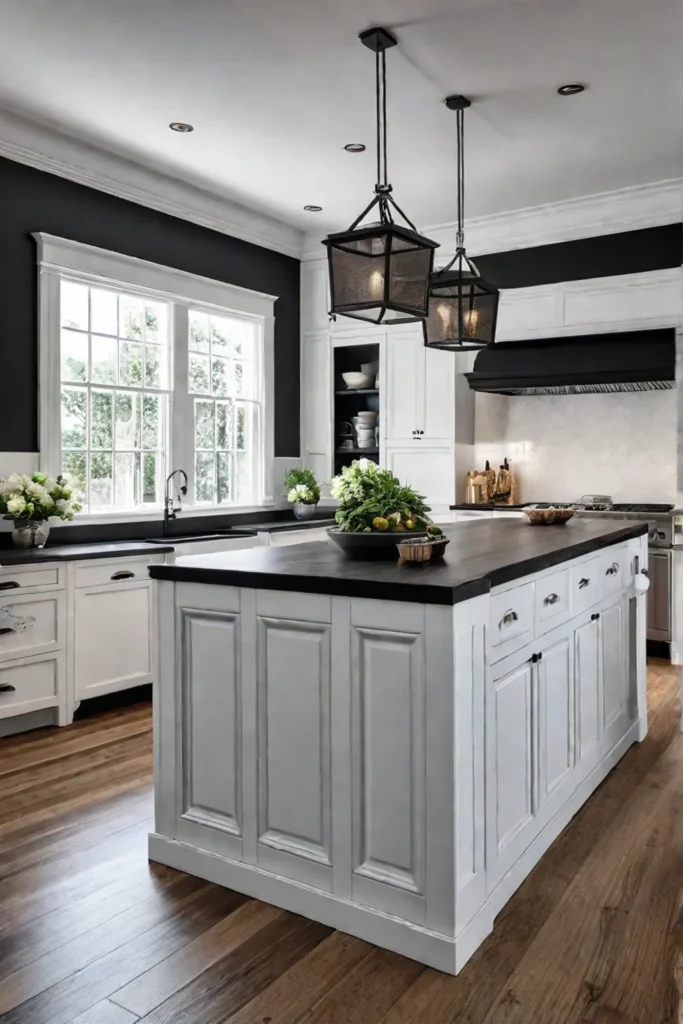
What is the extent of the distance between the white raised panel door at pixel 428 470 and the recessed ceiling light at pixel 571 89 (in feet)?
8.89

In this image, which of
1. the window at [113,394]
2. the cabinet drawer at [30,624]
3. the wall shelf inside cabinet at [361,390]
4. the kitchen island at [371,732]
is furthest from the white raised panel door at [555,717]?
the wall shelf inside cabinet at [361,390]

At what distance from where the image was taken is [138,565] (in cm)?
448

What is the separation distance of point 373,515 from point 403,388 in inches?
153

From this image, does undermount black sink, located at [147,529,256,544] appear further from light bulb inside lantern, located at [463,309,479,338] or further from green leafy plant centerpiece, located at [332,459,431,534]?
green leafy plant centerpiece, located at [332,459,431,534]

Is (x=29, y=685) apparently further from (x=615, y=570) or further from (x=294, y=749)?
(x=615, y=570)

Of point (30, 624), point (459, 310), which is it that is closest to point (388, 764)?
point (459, 310)

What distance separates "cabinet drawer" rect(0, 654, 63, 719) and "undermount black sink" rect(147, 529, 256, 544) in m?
1.00

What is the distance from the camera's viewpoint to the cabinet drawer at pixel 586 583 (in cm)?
293

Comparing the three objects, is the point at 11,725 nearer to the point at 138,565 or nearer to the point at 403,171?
the point at 138,565

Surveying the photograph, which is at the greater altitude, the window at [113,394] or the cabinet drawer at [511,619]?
the window at [113,394]

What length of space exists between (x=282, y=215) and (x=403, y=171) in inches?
50.2

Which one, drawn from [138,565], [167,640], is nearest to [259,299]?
[138,565]

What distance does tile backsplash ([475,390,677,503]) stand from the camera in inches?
228

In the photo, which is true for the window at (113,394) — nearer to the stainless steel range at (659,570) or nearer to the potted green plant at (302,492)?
the potted green plant at (302,492)
